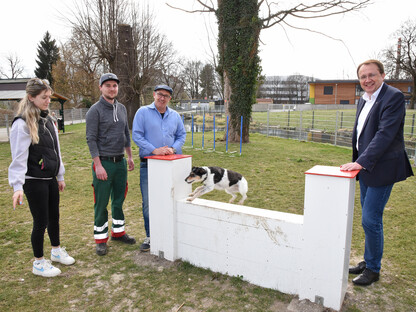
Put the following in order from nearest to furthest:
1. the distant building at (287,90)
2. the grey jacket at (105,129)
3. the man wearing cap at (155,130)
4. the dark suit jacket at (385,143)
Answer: the dark suit jacket at (385,143), the grey jacket at (105,129), the man wearing cap at (155,130), the distant building at (287,90)

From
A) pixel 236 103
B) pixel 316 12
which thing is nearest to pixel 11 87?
pixel 236 103

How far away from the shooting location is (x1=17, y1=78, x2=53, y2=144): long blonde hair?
109 inches

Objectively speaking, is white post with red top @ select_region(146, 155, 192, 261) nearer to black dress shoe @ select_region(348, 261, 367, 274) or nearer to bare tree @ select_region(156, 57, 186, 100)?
black dress shoe @ select_region(348, 261, 367, 274)

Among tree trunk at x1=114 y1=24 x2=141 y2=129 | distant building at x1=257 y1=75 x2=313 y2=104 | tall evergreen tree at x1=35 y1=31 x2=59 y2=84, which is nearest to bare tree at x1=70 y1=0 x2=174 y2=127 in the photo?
tree trunk at x1=114 y1=24 x2=141 y2=129

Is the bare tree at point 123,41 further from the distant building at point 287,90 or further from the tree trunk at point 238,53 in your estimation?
the distant building at point 287,90

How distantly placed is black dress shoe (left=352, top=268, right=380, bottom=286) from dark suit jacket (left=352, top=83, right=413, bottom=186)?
866mm

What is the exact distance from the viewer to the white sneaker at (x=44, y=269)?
3.02m

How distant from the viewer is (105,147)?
11.1 ft

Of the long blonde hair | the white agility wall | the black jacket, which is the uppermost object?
the long blonde hair

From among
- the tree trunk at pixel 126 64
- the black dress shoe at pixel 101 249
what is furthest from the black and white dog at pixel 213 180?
the tree trunk at pixel 126 64

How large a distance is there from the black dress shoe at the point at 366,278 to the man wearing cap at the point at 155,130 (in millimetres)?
2220

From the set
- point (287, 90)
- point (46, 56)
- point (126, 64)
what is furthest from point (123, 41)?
point (287, 90)

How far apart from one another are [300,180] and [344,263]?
4.62 meters

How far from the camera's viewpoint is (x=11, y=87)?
103 ft
